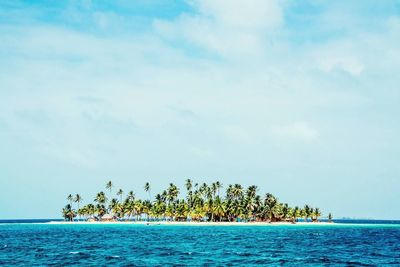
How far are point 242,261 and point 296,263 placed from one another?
7.31m

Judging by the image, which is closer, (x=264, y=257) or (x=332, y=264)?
(x=332, y=264)

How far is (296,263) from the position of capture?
61.6m

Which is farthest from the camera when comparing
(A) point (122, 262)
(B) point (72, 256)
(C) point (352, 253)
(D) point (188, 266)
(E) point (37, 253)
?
(C) point (352, 253)

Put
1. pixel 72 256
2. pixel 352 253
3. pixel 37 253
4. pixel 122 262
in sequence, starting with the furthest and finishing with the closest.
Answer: pixel 352 253
pixel 37 253
pixel 72 256
pixel 122 262

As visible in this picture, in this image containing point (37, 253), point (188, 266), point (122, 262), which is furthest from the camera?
point (37, 253)

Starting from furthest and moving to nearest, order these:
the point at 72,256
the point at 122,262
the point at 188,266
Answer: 1. the point at 72,256
2. the point at 122,262
3. the point at 188,266

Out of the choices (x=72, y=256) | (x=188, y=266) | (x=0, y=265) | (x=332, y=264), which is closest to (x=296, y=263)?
(x=332, y=264)

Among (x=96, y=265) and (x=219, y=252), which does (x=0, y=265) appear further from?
(x=219, y=252)

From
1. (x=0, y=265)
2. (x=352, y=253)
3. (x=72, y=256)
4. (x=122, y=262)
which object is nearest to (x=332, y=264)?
(x=352, y=253)

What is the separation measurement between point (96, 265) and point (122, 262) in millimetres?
4423

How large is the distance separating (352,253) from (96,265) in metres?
44.7

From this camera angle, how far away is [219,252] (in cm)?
7556

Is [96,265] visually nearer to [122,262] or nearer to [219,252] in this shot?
[122,262]

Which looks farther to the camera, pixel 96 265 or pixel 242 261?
pixel 242 261
